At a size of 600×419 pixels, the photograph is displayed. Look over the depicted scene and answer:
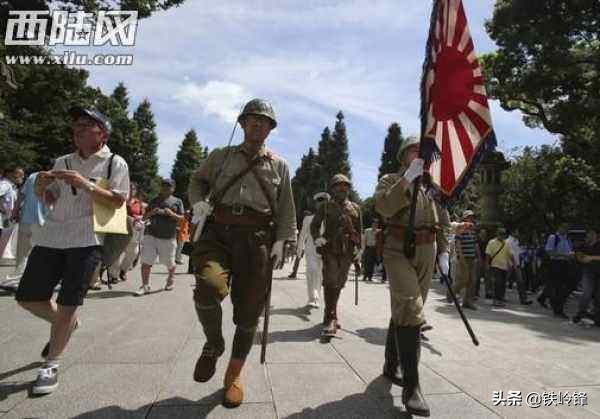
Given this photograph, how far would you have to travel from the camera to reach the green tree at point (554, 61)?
15766 mm

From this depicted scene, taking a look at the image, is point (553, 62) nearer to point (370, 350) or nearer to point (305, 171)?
point (370, 350)

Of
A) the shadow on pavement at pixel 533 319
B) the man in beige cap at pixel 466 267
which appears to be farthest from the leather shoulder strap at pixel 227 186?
the man in beige cap at pixel 466 267

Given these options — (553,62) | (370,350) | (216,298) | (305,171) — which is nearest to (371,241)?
(553,62)

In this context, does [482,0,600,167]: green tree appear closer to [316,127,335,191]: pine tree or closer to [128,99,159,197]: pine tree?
[128,99,159,197]: pine tree

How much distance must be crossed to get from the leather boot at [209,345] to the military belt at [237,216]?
642mm

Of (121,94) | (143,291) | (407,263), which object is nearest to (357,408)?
(407,263)

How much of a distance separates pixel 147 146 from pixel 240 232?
72.4 metres

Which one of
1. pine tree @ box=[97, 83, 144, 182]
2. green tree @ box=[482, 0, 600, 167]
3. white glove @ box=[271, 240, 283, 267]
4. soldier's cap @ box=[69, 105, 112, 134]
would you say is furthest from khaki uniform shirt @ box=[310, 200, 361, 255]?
pine tree @ box=[97, 83, 144, 182]

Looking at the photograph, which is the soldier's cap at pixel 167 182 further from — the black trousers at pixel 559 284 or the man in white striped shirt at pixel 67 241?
the black trousers at pixel 559 284

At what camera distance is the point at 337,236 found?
6195mm

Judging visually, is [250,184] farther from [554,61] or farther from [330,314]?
[554,61]

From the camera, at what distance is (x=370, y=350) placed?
4.97 metres

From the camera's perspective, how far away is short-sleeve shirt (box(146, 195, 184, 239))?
830 cm

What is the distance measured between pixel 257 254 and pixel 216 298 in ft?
1.55
